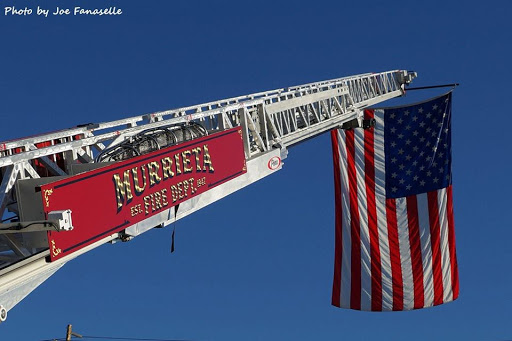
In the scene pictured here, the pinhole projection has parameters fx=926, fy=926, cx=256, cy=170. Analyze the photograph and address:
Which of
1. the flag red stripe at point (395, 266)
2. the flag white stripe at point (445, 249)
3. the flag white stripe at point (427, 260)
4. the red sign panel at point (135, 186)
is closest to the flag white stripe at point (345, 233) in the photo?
the flag red stripe at point (395, 266)

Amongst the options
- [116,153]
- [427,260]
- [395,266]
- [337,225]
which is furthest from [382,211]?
[116,153]

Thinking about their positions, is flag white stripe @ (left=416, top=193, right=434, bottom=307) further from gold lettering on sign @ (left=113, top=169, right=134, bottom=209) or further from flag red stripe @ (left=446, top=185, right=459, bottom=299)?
gold lettering on sign @ (left=113, top=169, right=134, bottom=209)

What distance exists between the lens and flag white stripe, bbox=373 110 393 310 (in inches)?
1224

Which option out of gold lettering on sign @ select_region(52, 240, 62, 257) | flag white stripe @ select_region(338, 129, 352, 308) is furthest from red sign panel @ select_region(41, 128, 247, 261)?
flag white stripe @ select_region(338, 129, 352, 308)

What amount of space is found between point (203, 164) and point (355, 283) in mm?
13765

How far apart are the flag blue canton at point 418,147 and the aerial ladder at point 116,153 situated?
82.1 inches

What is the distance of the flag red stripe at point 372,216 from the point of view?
102ft

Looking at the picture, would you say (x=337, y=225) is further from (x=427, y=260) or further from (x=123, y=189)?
(x=123, y=189)

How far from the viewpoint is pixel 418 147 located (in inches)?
1281

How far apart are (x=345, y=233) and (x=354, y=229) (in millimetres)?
336

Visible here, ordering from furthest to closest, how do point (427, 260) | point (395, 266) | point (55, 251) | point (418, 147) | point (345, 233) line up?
point (418, 147), point (345, 233), point (427, 260), point (395, 266), point (55, 251)

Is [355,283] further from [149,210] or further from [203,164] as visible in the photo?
[149,210]

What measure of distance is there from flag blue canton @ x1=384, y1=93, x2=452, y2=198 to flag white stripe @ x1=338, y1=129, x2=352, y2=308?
150 cm

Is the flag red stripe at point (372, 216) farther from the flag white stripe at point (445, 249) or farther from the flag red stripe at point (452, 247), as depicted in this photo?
the flag red stripe at point (452, 247)
